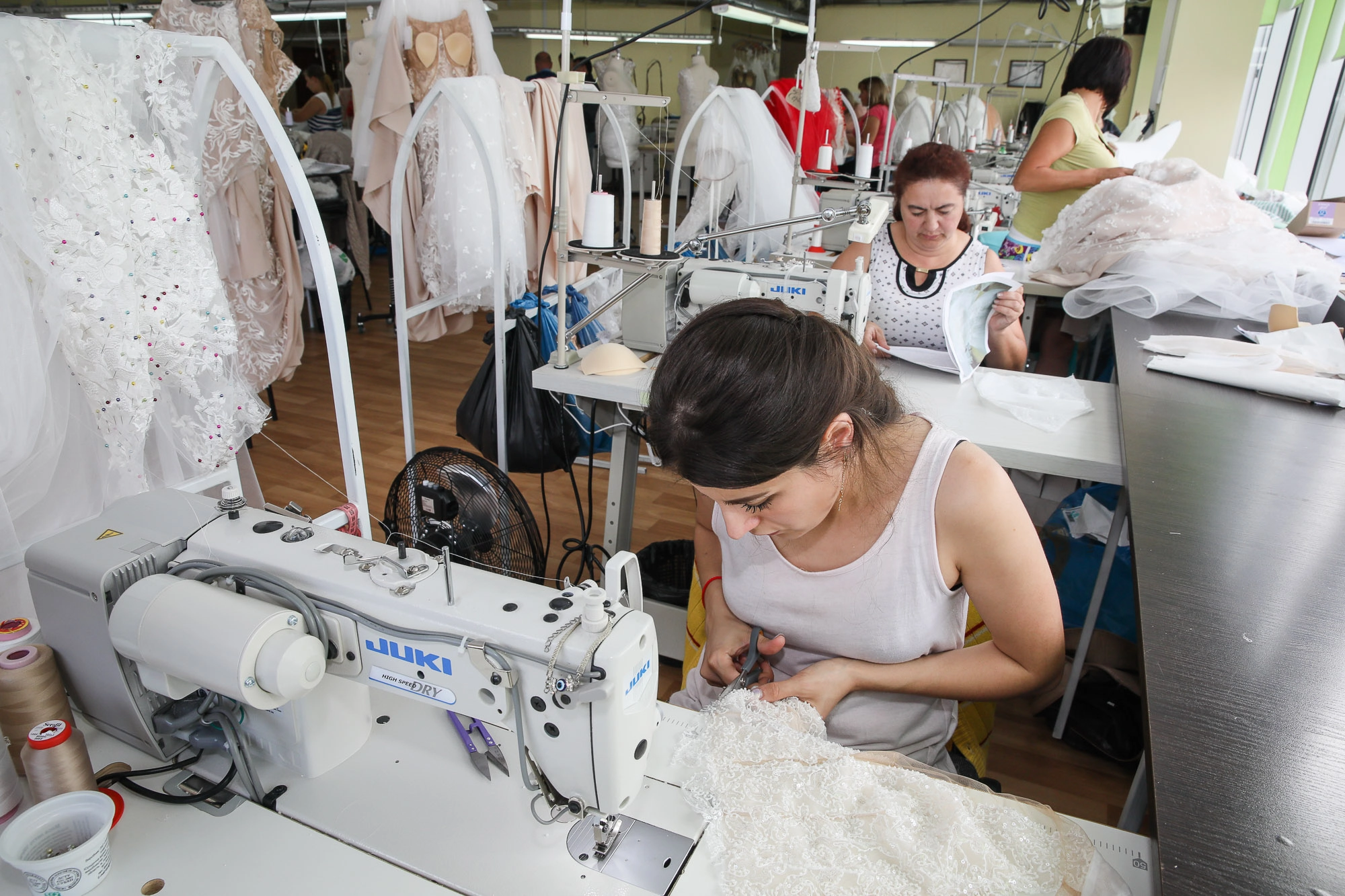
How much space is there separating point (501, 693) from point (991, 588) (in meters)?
0.65

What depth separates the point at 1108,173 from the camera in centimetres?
295

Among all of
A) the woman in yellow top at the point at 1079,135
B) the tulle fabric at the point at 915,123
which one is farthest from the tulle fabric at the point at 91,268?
the tulle fabric at the point at 915,123

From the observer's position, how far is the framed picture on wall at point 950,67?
11102 millimetres

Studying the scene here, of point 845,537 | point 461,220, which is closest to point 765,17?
point 461,220

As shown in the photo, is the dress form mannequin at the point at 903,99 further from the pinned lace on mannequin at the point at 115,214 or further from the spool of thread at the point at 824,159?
the pinned lace on mannequin at the point at 115,214

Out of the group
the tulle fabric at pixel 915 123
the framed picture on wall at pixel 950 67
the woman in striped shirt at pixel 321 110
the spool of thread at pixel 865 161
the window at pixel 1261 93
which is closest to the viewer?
the spool of thread at pixel 865 161

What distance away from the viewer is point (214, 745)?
88 cm

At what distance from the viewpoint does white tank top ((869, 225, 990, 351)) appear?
8.09 feet

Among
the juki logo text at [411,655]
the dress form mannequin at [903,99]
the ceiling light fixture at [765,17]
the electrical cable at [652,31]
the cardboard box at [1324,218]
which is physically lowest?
the juki logo text at [411,655]

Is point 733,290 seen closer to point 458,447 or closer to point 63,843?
point 63,843

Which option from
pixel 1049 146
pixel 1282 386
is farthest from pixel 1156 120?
pixel 1282 386

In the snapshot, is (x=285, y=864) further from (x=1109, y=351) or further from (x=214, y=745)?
(x=1109, y=351)

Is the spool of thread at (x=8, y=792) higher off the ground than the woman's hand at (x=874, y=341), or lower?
lower

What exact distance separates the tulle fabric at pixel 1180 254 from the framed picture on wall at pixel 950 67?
9.46 meters
